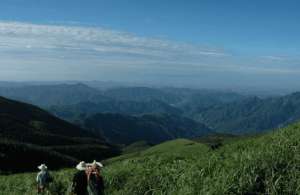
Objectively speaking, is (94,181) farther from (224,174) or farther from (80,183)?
(224,174)

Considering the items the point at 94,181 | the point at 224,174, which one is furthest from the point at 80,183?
the point at 224,174

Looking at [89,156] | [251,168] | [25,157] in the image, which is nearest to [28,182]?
[251,168]

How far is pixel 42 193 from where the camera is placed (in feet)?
63.9

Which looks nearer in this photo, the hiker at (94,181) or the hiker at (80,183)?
the hiker at (94,181)

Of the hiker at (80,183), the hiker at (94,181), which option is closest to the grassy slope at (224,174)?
the hiker at (80,183)

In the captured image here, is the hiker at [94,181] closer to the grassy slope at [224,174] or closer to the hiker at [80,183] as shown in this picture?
the hiker at [80,183]

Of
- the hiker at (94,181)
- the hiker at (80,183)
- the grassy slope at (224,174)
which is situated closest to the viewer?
the grassy slope at (224,174)

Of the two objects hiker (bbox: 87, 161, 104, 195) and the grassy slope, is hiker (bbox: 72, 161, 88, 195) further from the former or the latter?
the grassy slope

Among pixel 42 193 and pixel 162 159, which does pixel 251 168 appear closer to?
pixel 162 159

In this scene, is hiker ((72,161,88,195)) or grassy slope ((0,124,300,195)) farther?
hiker ((72,161,88,195))

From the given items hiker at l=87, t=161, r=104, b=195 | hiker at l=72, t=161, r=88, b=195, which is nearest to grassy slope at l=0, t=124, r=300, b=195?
hiker at l=72, t=161, r=88, b=195

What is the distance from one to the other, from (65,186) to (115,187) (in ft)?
9.51

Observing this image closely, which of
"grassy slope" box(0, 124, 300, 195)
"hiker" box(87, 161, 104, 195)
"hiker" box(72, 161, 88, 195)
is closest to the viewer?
"grassy slope" box(0, 124, 300, 195)

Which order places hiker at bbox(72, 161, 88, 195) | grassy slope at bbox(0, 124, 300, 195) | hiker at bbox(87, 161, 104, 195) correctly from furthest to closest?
1. hiker at bbox(72, 161, 88, 195)
2. hiker at bbox(87, 161, 104, 195)
3. grassy slope at bbox(0, 124, 300, 195)
